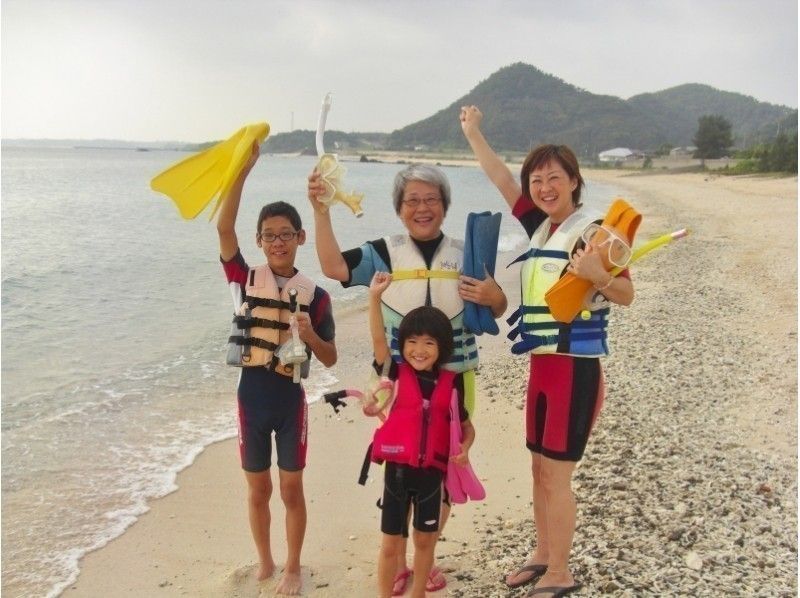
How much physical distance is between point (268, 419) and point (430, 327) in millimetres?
1132

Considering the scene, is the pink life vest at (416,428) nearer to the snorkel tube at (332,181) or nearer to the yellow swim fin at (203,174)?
the snorkel tube at (332,181)

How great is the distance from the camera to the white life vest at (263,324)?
3764 mm

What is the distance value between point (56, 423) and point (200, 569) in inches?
142

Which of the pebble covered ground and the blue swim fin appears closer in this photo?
the blue swim fin

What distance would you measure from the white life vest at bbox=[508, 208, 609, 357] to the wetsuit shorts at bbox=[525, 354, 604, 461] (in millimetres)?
71

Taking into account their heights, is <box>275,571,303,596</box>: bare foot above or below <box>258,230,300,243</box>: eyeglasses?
below

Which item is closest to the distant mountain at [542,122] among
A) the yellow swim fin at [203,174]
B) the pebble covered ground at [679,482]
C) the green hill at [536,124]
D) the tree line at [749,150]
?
the green hill at [536,124]

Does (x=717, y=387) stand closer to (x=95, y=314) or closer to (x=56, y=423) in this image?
(x=56, y=423)

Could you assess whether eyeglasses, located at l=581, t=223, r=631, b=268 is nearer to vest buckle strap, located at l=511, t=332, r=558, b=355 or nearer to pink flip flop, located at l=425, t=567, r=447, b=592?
vest buckle strap, located at l=511, t=332, r=558, b=355

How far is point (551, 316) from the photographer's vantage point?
335cm

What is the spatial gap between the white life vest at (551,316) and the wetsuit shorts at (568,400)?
0.07 m

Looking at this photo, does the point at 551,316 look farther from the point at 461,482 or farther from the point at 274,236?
the point at 274,236

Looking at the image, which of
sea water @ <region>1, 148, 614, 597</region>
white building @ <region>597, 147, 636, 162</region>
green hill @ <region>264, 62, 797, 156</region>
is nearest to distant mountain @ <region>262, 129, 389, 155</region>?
green hill @ <region>264, 62, 797, 156</region>

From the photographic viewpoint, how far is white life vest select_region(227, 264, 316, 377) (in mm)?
3764
